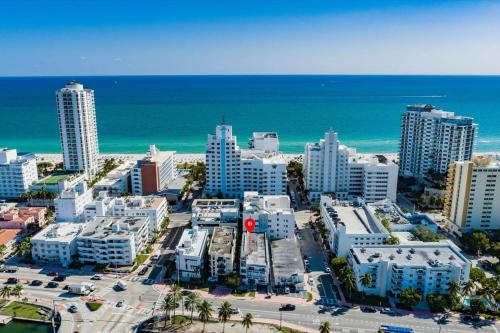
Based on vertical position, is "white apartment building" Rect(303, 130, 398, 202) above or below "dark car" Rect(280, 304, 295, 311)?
above

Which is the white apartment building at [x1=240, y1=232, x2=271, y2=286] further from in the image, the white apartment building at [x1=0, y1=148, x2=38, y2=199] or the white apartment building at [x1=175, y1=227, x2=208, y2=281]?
the white apartment building at [x1=0, y1=148, x2=38, y2=199]

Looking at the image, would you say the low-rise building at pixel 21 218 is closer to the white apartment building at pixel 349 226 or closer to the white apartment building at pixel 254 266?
the white apartment building at pixel 254 266

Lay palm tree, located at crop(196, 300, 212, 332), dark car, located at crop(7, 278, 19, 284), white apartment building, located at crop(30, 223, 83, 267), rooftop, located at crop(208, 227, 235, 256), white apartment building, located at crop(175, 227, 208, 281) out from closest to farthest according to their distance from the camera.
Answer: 1. palm tree, located at crop(196, 300, 212, 332)
2. dark car, located at crop(7, 278, 19, 284)
3. white apartment building, located at crop(175, 227, 208, 281)
4. rooftop, located at crop(208, 227, 235, 256)
5. white apartment building, located at crop(30, 223, 83, 267)

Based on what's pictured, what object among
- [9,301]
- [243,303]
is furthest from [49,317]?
[243,303]

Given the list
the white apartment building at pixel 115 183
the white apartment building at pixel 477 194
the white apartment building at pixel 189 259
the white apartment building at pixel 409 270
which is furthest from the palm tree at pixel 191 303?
the white apartment building at pixel 477 194

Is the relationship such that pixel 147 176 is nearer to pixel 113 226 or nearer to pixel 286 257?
pixel 113 226

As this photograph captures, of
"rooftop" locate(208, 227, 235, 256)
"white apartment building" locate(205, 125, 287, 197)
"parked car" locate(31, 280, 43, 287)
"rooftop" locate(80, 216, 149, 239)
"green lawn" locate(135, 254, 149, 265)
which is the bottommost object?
"parked car" locate(31, 280, 43, 287)

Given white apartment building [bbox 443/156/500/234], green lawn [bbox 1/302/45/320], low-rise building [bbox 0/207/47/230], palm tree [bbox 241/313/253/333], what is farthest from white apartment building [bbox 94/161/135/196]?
white apartment building [bbox 443/156/500/234]

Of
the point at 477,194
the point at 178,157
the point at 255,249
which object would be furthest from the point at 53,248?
the point at 477,194
